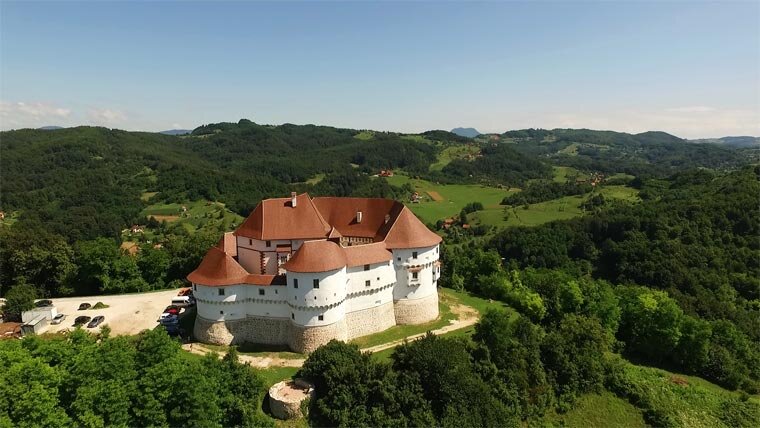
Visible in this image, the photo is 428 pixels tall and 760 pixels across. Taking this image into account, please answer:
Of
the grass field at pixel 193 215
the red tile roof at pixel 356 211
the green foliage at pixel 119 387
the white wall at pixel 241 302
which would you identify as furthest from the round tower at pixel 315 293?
the grass field at pixel 193 215

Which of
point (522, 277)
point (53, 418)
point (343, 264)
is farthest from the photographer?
point (522, 277)

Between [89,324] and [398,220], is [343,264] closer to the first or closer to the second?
[398,220]

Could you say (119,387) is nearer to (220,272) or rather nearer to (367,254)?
(220,272)

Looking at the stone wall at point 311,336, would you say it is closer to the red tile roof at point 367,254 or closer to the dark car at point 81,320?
the red tile roof at point 367,254

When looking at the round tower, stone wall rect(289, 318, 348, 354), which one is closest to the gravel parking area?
stone wall rect(289, 318, 348, 354)

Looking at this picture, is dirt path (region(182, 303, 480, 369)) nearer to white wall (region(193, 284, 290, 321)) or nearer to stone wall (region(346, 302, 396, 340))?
stone wall (region(346, 302, 396, 340))

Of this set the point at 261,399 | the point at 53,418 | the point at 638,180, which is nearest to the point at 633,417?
the point at 261,399

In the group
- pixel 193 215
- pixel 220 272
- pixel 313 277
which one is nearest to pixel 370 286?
pixel 313 277
